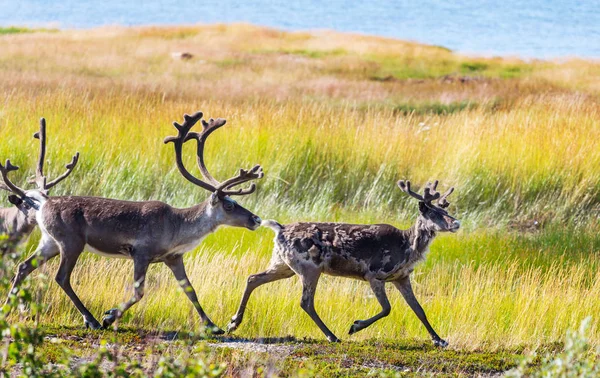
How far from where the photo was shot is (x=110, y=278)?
35.2ft

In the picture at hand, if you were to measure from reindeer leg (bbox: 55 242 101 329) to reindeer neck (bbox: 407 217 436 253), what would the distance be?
297cm

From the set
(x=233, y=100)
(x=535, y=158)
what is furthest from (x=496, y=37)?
(x=535, y=158)

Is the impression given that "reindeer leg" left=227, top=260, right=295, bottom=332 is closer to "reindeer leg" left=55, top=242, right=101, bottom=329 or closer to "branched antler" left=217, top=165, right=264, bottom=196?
"branched antler" left=217, top=165, right=264, bottom=196

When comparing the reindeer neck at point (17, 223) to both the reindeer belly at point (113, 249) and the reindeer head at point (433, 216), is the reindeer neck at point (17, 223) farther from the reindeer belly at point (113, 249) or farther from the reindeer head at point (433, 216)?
the reindeer head at point (433, 216)

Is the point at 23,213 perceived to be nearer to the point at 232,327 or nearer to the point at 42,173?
the point at 42,173

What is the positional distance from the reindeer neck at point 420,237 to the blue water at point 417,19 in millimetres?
34257

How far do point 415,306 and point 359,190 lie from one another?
6532mm

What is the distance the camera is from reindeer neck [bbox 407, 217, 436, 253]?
9.65 m

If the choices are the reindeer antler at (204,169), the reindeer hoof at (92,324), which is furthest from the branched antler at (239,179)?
the reindeer hoof at (92,324)

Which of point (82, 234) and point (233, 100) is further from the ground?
point (82, 234)

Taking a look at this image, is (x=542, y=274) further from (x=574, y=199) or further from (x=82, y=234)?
(x=82, y=234)

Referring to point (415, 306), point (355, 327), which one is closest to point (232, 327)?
point (355, 327)

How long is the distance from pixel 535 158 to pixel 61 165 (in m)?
7.48

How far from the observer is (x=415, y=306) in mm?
9438
